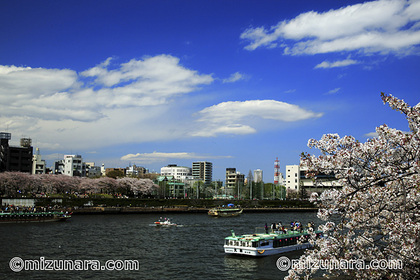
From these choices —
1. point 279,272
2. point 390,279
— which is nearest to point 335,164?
point 390,279

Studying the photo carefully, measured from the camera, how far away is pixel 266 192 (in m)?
186

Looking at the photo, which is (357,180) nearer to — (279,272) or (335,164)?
(335,164)

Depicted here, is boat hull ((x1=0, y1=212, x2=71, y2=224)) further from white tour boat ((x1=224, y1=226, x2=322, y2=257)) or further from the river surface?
white tour boat ((x1=224, y1=226, x2=322, y2=257))

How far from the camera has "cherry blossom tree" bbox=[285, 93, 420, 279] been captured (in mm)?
10688

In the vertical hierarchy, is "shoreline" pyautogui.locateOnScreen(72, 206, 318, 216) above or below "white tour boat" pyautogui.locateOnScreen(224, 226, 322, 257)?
below

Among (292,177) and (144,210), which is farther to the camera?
(292,177)

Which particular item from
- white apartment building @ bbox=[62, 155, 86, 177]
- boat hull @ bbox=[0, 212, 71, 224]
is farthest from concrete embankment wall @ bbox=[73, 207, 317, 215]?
white apartment building @ bbox=[62, 155, 86, 177]

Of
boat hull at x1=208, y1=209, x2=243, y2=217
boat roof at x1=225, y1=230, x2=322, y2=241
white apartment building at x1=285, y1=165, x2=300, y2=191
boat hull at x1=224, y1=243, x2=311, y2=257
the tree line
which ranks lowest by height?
boat hull at x1=208, y1=209, x2=243, y2=217

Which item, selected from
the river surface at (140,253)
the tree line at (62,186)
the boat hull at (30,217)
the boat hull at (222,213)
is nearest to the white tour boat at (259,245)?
the river surface at (140,253)

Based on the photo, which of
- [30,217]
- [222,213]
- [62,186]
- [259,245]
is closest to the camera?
[259,245]

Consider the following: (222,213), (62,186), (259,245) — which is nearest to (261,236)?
(259,245)

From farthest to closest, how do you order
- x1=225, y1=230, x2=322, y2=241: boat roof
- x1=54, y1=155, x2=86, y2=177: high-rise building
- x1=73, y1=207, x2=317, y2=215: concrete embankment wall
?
x1=54, y1=155, x2=86, y2=177: high-rise building < x1=73, y1=207, x2=317, y2=215: concrete embankment wall < x1=225, y1=230, x2=322, y2=241: boat roof

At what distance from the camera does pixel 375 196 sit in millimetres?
12359

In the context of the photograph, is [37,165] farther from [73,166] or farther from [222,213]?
[222,213]
